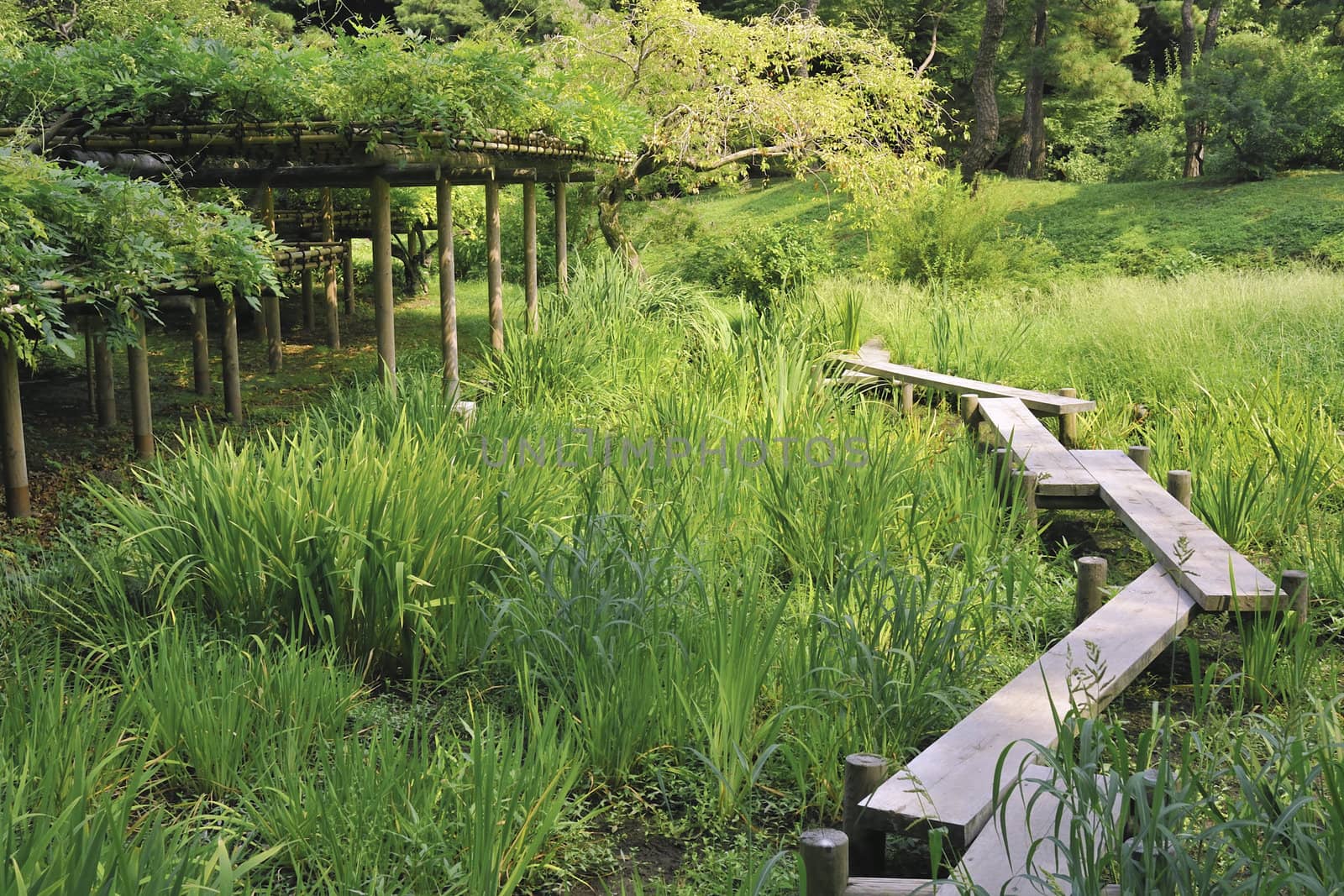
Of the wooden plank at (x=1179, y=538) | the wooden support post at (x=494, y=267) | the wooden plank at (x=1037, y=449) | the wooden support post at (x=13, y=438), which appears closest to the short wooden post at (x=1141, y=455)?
the wooden plank at (x=1179, y=538)

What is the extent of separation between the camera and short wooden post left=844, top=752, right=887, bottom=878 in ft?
9.21

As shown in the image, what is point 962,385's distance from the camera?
8414mm

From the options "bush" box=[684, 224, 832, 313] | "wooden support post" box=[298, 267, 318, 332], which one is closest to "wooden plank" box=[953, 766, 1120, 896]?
"bush" box=[684, 224, 832, 313]

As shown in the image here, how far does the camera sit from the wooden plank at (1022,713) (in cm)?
277

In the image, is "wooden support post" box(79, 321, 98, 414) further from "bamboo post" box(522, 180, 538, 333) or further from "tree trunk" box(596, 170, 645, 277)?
"tree trunk" box(596, 170, 645, 277)

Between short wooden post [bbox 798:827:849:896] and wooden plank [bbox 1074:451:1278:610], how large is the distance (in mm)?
Result: 1411

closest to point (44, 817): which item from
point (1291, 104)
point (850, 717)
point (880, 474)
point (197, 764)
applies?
point (197, 764)

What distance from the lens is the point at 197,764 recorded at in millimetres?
3113

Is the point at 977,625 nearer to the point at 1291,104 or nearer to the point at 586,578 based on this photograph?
the point at 586,578

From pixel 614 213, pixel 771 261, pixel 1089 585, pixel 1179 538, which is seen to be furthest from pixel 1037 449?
pixel 771 261

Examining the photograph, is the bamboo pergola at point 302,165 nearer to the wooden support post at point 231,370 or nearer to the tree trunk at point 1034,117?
the wooden support post at point 231,370

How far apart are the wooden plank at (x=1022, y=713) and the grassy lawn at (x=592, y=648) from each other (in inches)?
7.4

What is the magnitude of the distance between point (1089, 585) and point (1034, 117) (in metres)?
21.0

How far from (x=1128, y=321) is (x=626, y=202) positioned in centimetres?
909
